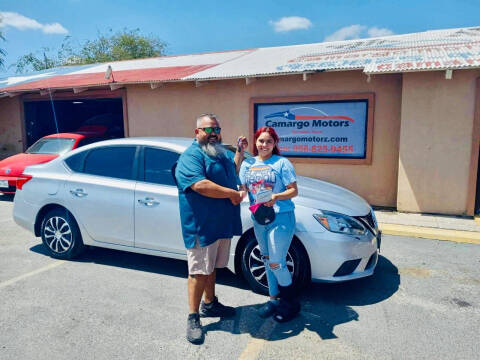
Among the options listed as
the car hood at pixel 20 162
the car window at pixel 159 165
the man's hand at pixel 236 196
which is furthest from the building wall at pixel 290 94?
the man's hand at pixel 236 196

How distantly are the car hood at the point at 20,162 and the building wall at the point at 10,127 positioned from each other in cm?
453

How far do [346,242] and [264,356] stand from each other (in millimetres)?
1311

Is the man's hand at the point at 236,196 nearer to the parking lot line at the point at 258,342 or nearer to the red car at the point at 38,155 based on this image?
the parking lot line at the point at 258,342

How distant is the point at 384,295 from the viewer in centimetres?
391

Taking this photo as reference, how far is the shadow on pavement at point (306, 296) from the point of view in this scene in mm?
3273

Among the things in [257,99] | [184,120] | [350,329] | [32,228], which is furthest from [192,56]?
[350,329]

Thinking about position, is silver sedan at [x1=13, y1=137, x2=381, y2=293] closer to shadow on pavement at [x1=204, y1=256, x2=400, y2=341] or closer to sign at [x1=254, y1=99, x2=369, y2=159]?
shadow on pavement at [x1=204, y1=256, x2=400, y2=341]

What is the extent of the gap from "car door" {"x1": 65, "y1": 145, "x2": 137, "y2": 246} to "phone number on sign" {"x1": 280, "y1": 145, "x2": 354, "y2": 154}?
4.89 meters

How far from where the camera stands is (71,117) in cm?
1609

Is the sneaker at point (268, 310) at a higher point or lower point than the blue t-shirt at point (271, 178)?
lower

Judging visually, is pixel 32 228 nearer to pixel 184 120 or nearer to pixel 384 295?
pixel 384 295

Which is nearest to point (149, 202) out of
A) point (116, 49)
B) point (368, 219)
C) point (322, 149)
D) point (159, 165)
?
point (159, 165)

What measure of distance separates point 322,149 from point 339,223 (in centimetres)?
499

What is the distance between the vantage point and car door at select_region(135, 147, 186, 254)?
4.08 meters
